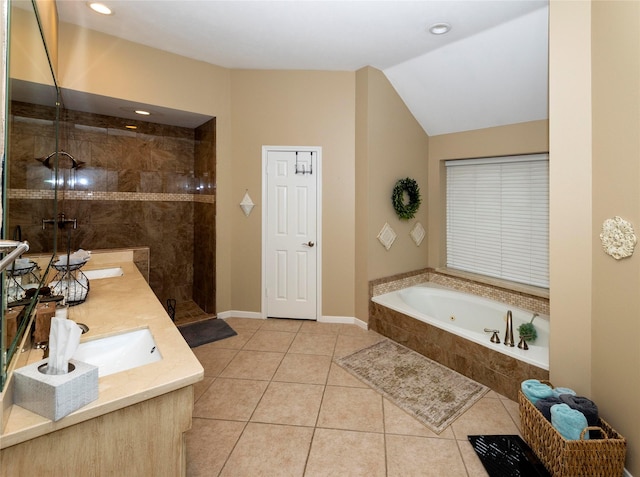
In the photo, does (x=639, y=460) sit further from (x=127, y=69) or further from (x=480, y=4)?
(x=127, y=69)

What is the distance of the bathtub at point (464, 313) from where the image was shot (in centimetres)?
270

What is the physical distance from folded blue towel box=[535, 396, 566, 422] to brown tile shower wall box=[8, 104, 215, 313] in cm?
346

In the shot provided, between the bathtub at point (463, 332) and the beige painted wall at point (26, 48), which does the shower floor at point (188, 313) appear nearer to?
the bathtub at point (463, 332)

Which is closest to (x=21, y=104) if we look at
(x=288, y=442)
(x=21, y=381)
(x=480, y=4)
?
(x=21, y=381)

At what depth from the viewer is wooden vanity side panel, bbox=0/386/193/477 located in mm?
944

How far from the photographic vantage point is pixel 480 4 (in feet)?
8.21

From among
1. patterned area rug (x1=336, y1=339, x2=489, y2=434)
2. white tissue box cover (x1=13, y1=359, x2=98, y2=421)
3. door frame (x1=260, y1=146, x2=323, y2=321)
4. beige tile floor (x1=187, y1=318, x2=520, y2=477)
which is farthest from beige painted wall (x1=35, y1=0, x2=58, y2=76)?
patterned area rug (x1=336, y1=339, x2=489, y2=434)

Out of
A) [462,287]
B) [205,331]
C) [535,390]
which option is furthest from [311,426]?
[462,287]

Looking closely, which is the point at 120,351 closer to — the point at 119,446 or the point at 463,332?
the point at 119,446

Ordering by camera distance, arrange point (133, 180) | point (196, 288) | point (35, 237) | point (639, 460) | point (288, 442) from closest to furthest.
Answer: point (639, 460) < point (35, 237) < point (288, 442) < point (133, 180) < point (196, 288)

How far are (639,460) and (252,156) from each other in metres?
3.97

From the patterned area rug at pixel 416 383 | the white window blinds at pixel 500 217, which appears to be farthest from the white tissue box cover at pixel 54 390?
the white window blinds at pixel 500 217

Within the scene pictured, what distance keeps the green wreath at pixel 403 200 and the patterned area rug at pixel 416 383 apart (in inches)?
63.3

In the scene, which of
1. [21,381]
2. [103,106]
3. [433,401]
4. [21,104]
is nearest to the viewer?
[21,381]
